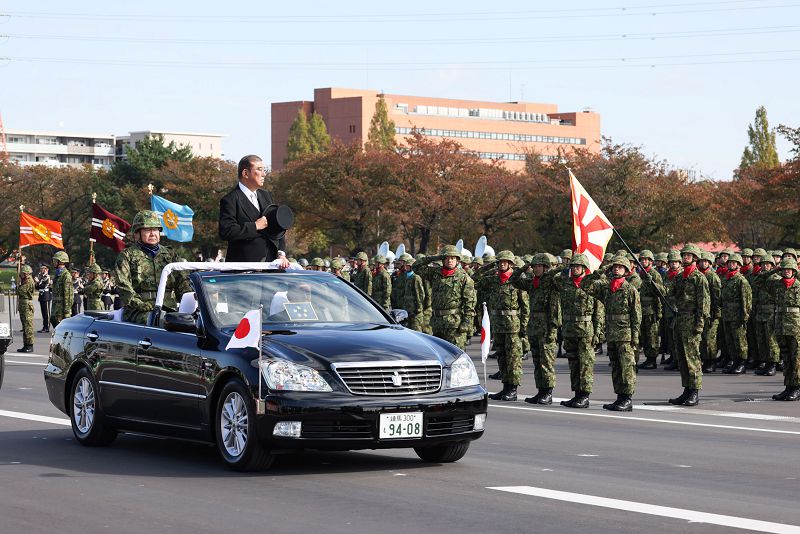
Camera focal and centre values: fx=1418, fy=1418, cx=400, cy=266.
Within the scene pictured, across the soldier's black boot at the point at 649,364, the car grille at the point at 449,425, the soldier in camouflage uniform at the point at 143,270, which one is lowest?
the car grille at the point at 449,425

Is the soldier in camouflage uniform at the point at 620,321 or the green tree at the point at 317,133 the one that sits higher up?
the green tree at the point at 317,133

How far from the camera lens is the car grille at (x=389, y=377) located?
→ 10.4 metres

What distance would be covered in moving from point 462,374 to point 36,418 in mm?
6228

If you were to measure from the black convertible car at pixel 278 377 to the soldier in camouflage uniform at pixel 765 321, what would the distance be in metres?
14.4

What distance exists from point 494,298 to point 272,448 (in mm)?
10263

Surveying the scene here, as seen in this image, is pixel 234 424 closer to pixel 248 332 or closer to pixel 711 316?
pixel 248 332

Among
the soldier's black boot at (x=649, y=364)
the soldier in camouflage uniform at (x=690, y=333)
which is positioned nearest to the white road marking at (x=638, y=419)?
the soldier in camouflage uniform at (x=690, y=333)

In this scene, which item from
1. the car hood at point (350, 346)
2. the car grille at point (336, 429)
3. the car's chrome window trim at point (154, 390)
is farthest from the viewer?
the car's chrome window trim at point (154, 390)

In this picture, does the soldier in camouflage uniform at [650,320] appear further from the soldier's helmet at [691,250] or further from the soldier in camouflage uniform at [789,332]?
the soldier in camouflage uniform at [789,332]

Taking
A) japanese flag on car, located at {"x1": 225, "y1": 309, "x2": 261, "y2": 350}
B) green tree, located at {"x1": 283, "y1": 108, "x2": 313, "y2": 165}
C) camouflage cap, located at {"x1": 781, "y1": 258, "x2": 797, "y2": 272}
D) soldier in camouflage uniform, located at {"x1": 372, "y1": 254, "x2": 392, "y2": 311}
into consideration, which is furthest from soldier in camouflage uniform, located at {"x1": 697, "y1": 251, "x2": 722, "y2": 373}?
green tree, located at {"x1": 283, "y1": 108, "x2": 313, "y2": 165}

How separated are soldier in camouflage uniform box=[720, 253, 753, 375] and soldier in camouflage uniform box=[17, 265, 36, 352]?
15.0m

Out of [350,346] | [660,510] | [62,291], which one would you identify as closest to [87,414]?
[350,346]

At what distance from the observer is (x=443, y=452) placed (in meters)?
11.4

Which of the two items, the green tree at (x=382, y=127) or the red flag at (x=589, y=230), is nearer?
the red flag at (x=589, y=230)
